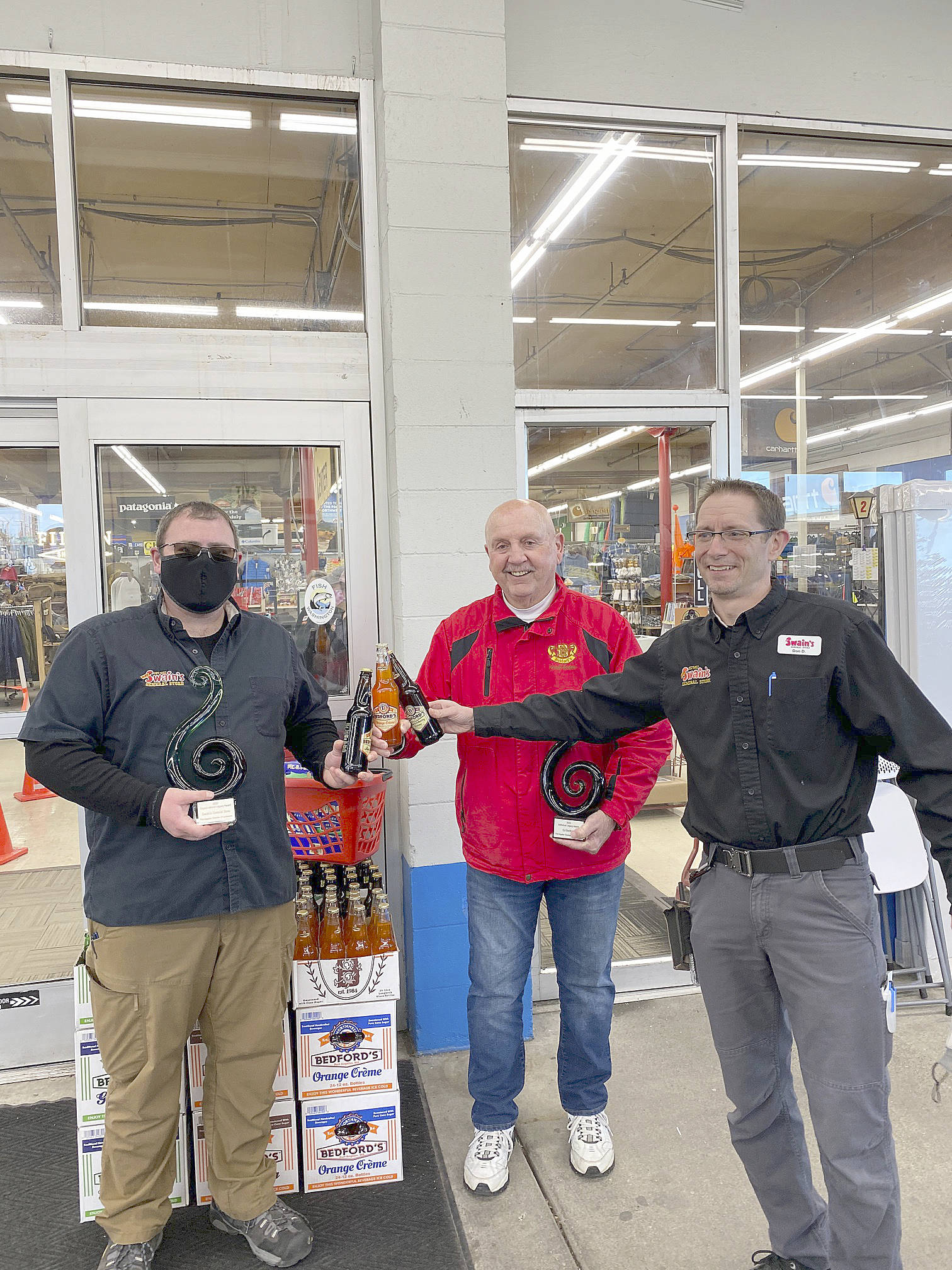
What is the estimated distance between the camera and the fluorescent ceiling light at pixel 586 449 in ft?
11.5

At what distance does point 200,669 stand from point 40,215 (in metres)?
2.05

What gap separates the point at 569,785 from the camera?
232cm

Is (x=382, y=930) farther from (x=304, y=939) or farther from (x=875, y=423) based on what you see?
(x=875, y=423)

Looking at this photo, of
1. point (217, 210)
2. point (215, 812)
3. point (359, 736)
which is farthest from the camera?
point (217, 210)

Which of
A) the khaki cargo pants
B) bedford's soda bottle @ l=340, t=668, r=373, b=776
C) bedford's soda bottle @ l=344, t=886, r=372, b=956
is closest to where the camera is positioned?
the khaki cargo pants

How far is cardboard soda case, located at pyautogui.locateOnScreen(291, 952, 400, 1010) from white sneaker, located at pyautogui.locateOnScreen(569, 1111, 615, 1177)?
2.18 ft

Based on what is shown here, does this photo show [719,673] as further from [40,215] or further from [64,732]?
[40,215]

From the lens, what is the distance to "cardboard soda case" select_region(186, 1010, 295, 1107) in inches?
92.4

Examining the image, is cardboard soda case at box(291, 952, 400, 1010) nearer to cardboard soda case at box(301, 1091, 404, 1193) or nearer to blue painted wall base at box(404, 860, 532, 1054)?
cardboard soda case at box(301, 1091, 404, 1193)

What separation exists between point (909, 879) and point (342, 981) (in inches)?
86.5

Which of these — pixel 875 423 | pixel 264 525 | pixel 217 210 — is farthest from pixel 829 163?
pixel 264 525

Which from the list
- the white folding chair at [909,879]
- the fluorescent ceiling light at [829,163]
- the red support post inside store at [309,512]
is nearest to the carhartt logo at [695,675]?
the white folding chair at [909,879]

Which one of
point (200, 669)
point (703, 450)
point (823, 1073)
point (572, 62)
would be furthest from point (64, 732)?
point (572, 62)

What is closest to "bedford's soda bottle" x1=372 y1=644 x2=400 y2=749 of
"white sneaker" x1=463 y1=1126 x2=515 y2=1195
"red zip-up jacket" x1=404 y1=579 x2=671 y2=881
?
"red zip-up jacket" x1=404 y1=579 x2=671 y2=881
